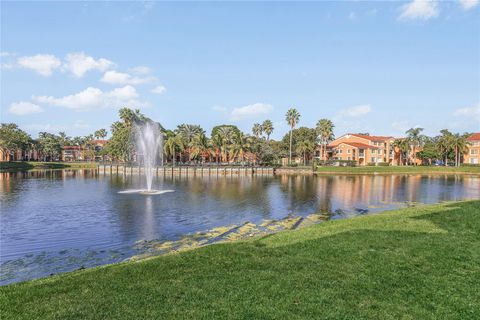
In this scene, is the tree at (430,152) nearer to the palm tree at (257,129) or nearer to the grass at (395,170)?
the grass at (395,170)

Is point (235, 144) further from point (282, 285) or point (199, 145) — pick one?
point (282, 285)

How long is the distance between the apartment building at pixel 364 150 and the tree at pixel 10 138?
120820 mm

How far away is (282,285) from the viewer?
10375 millimetres

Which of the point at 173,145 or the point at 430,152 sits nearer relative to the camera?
the point at 173,145

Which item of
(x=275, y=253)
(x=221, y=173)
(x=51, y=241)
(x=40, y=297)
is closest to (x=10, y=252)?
(x=51, y=241)

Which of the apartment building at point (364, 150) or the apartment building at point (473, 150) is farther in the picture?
the apartment building at point (473, 150)

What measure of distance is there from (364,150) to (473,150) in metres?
45.4

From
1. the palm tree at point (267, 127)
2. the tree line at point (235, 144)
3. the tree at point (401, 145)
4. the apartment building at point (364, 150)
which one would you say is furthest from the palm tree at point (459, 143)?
the palm tree at point (267, 127)

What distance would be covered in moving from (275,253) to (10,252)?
16.3 metres

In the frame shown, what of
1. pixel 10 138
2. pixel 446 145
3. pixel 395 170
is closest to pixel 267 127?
pixel 395 170

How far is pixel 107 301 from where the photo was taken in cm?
947

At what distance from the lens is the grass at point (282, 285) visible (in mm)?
8711

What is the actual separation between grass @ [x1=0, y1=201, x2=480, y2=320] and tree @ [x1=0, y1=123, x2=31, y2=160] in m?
135

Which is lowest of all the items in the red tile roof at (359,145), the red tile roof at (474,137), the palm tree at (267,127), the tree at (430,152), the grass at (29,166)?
the grass at (29,166)
